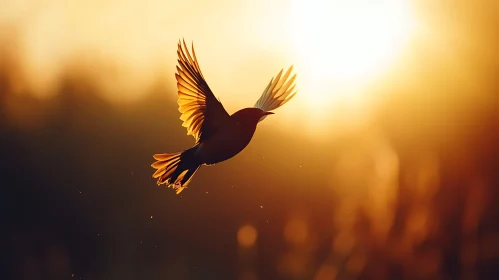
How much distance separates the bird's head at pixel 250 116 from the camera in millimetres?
4484

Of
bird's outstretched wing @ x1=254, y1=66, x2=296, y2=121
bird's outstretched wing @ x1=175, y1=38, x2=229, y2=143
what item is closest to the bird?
bird's outstretched wing @ x1=175, y1=38, x2=229, y2=143

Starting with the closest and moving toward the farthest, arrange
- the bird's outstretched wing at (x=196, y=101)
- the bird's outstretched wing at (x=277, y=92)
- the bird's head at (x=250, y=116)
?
the bird's head at (x=250, y=116) → the bird's outstretched wing at (x=196, y=101) → the bird's outstretched wing at (x=277, y=92)

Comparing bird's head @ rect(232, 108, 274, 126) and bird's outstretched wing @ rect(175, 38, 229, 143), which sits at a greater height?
bird's outstretched wing @ rect(175, 38, 229, 143)

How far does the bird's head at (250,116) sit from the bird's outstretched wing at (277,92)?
1.62 meters

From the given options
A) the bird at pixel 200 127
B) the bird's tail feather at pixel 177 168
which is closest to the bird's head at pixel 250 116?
the bird at pixel 200 127

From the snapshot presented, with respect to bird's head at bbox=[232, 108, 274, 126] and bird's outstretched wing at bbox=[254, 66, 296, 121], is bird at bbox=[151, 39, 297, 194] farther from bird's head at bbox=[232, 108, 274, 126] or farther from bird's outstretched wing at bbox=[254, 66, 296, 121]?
bird's outstretched wing at bbox=[254, 66, 296, 121]

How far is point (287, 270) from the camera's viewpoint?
12.8 meters

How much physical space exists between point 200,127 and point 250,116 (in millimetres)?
646

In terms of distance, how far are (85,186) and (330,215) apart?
537 centimetres

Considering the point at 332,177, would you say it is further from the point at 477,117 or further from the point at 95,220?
the point at 95,220

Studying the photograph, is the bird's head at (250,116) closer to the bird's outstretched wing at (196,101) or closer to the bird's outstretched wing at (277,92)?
the bird's outstretched wing at (196,101)

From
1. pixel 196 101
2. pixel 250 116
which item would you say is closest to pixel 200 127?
pixel 196 101

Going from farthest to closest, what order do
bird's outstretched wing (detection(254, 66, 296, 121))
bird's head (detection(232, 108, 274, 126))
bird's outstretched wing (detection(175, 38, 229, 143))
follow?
1. bird's outstretched wing (detection(254, 66, 296, 121))
2. bird's outstretched wing (detection(175, 38, 229, 143))
3. bird's head (detection(232, 108, 274, 126))

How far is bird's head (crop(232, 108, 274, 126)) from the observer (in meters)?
4.48
